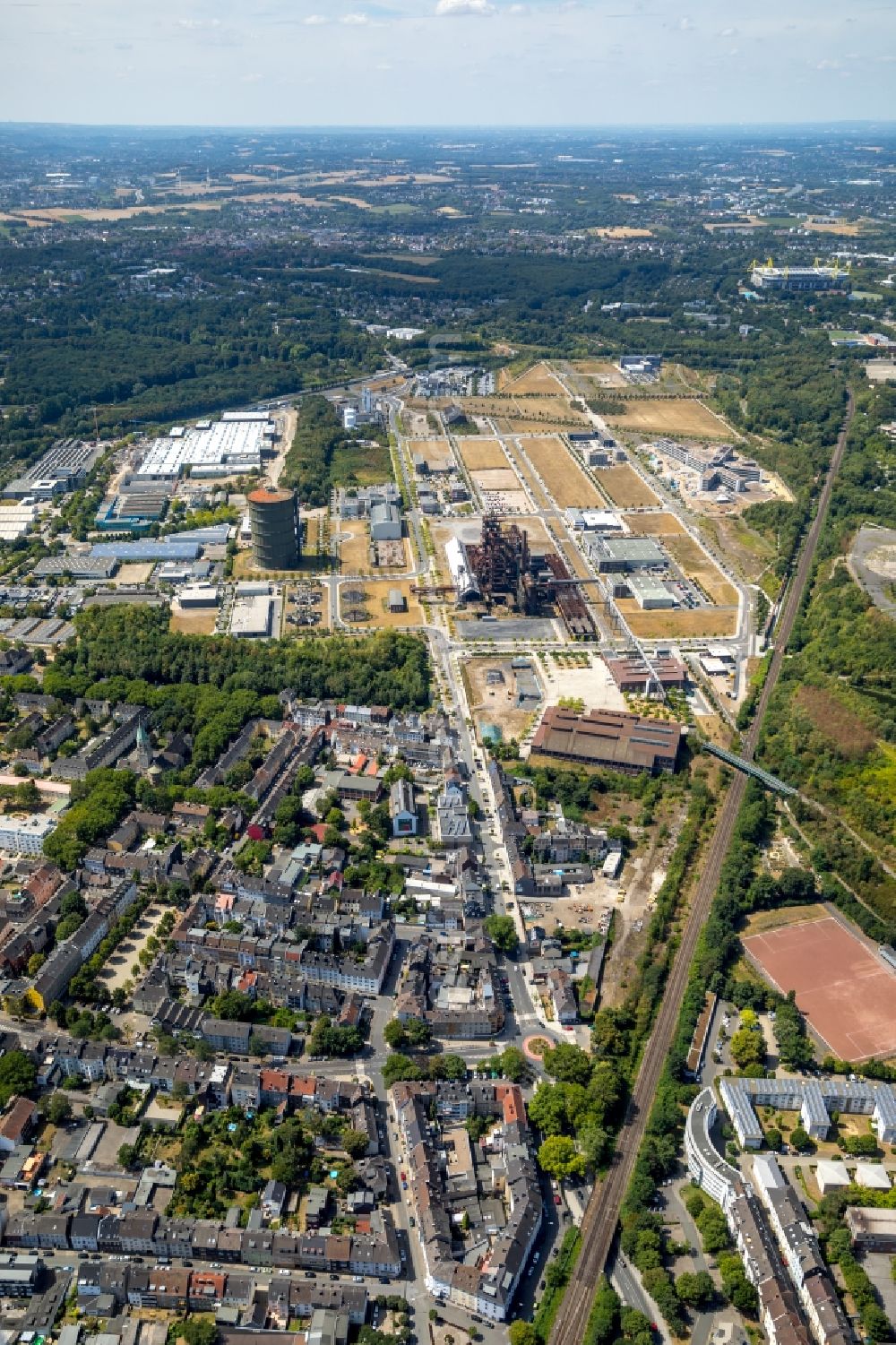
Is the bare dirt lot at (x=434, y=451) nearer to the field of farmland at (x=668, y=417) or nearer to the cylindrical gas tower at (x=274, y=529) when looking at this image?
the field of farmland at (x=668, y=417)

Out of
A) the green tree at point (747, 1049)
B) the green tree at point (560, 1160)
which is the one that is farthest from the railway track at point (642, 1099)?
the green tree at point (747, 1049)

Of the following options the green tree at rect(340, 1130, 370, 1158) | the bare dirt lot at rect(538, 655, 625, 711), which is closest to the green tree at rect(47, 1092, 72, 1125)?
the green tree at rect(340, 1130, 370, 1158)

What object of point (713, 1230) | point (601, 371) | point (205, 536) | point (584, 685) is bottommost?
point (601, 371)

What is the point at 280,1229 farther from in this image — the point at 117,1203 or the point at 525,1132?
the point at 525,1132

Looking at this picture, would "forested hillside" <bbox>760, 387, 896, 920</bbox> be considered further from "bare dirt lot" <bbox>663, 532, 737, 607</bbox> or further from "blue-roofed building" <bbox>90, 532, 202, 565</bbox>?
"blue-roofed building" <bbox>90, 532, 202, 565</bbox>

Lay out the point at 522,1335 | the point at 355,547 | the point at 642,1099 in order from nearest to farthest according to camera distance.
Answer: the point at 522,1335
the point at 642,1099
the point at 355,547

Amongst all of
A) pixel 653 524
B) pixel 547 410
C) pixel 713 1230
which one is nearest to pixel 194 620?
pixel 653 524

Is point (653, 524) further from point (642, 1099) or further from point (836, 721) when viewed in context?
point (642, 1099)
